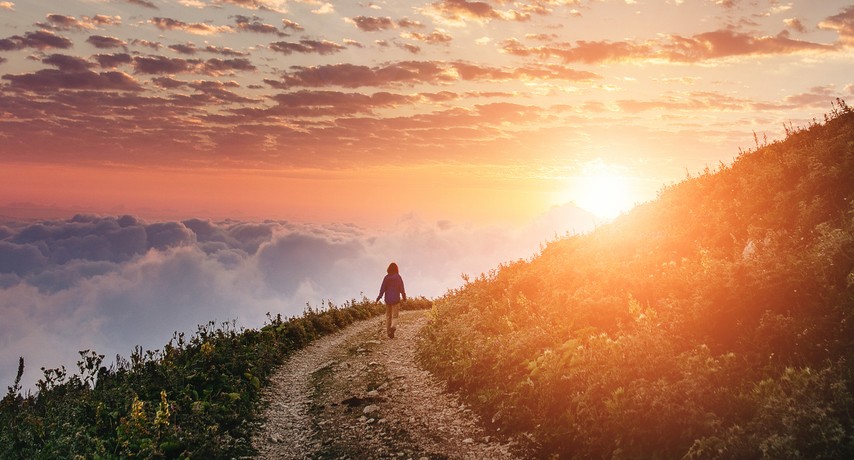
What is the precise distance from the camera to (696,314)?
10453mm

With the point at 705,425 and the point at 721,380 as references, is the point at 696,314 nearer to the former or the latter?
the point at 721,380

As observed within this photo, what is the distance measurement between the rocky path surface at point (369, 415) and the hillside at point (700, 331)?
0.73 metres

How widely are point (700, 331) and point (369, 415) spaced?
7779mm

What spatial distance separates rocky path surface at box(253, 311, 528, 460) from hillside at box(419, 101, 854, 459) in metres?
0.73

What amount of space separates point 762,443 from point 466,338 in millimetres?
9670

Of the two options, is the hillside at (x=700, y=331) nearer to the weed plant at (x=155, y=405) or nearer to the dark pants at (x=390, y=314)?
the dark pants at (x=390, y=314)

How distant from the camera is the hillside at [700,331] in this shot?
25.3ft

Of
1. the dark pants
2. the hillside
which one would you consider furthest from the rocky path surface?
the dark pants

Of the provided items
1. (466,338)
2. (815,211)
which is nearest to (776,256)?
(815,211)

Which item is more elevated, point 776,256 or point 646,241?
point 646,241

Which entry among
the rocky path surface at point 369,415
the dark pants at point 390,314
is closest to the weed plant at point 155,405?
the rocky path surface at point 369,415

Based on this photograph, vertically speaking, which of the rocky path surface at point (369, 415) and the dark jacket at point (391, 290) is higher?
the dark jacket at point (391, 290)

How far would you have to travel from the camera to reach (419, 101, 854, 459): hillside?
25.3 ft

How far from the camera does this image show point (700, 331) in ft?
33.5
